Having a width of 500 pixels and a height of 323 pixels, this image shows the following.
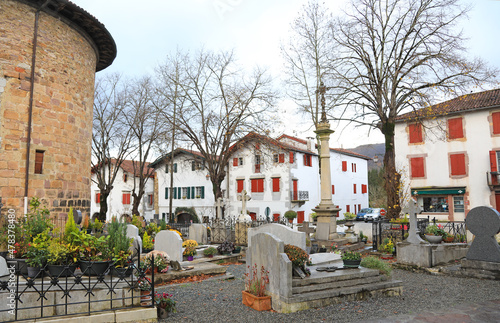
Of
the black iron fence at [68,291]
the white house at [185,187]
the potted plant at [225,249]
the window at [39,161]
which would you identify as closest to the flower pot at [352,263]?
the black iron fence at [68,291]

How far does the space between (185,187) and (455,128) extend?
2653 centimetres

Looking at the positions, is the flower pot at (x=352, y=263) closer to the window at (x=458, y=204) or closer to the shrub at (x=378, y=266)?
the shrub at (x=378, y=266)

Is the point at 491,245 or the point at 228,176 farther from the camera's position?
the point at 228,176

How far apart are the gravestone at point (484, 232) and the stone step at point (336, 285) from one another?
3.68m

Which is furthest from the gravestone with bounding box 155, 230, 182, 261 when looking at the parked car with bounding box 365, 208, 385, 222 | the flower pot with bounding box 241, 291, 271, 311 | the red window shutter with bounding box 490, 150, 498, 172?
the parked car with bounding box 365, 208, 385, 222

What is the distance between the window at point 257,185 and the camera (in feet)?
111

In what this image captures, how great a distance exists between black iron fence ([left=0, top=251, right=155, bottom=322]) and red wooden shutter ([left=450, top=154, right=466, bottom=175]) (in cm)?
2660

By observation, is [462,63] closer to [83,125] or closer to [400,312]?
[400,312]

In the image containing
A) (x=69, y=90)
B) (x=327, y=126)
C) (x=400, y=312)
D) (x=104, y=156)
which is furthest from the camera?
(x=104, y=156)

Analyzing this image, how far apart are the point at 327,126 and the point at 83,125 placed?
992 centimetres

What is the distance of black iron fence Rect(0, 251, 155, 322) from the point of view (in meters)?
4.96

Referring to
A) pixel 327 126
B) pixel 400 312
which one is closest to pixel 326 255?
pixel 400 312

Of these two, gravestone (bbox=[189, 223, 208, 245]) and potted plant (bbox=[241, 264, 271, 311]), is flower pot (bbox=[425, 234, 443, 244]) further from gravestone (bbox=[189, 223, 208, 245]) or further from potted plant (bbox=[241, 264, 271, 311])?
gravestone (bbox=[189, 223, 208, 245])

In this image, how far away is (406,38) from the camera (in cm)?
1777
